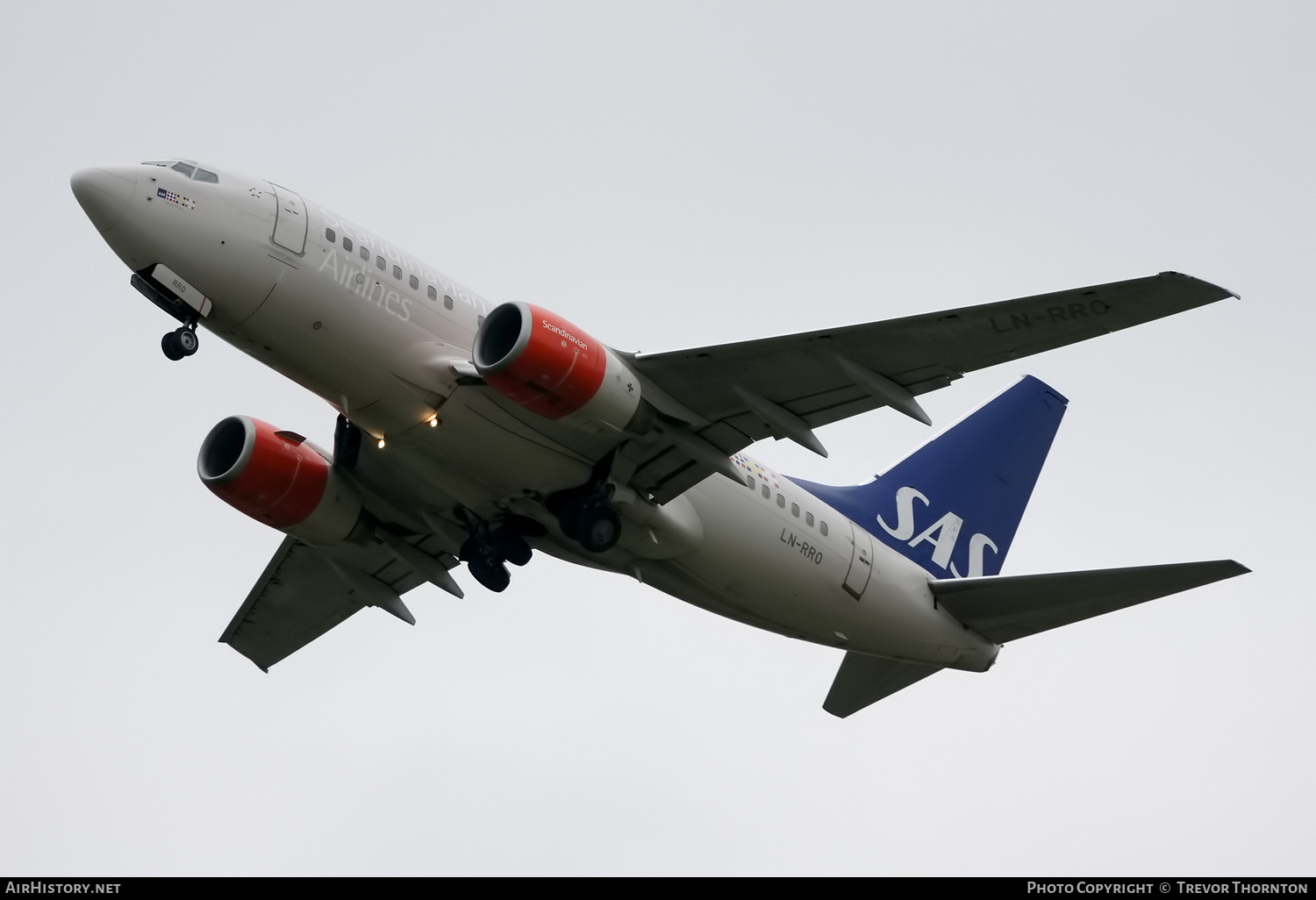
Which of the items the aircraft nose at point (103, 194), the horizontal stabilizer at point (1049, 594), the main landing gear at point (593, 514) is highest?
the horizontal stabilizer at point (1049, 594)

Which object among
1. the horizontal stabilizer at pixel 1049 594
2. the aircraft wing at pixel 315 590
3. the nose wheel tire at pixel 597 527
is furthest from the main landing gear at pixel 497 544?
the horizontal stabilizer at pixel 1049 594

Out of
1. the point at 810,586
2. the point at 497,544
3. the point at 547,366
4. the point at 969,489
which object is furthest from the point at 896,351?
the point at 969,489

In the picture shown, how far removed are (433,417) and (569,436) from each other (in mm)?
2187

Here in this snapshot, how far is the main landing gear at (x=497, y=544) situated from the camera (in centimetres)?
2639

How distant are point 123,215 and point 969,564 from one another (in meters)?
18.1

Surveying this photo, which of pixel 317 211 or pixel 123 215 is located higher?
pixel 317 211

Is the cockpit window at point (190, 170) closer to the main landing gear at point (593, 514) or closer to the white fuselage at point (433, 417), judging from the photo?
the white fuselage at point (433, 417)

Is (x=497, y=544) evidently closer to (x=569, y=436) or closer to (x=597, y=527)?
(x=597, y=527)

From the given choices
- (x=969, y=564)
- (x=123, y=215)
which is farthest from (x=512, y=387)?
(x=969, y=564)

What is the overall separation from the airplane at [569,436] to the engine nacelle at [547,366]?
0.03 m

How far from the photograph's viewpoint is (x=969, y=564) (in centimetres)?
3141

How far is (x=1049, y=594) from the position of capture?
27000 millimetres
